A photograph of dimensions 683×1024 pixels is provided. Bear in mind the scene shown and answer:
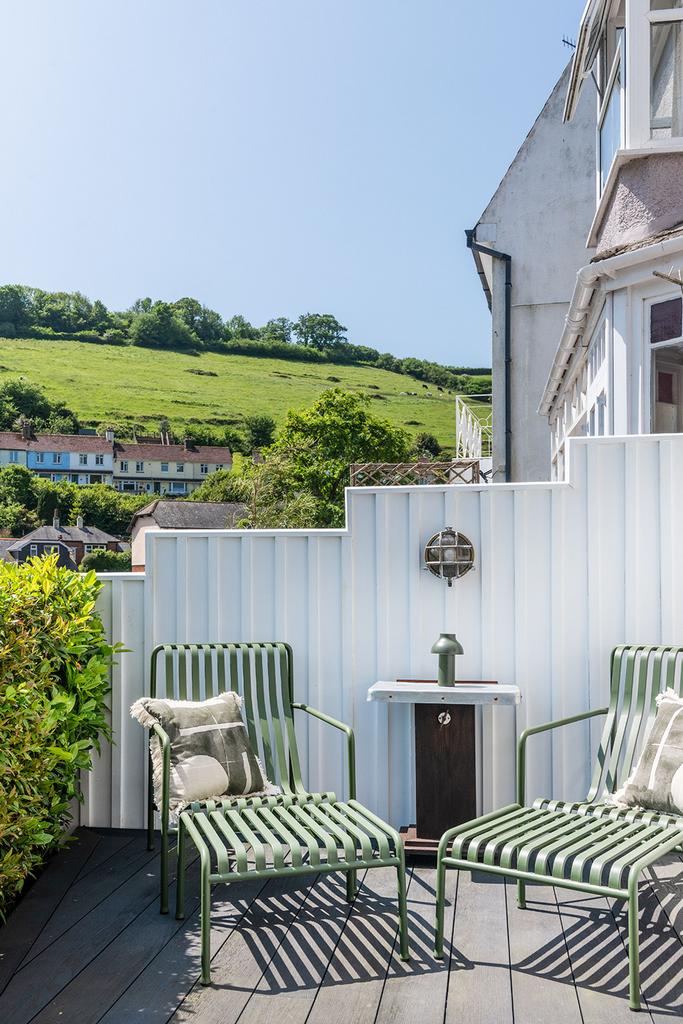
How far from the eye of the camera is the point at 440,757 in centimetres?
421

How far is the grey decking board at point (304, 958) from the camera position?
2893mm

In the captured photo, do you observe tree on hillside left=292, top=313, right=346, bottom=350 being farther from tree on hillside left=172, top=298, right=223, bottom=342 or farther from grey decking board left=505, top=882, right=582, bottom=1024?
grey decking board left=505, top=882, right=582, bottom=1024

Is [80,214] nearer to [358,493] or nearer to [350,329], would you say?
[350,329]

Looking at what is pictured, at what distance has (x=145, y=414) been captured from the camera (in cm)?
7175

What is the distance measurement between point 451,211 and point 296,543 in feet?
257

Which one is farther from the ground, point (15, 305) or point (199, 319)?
point (15, 305)

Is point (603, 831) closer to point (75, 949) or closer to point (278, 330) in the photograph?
point (75, 949)

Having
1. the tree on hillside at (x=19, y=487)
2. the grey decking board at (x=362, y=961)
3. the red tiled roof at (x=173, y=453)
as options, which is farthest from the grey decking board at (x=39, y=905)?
the tree on hillside at (x=19, y=487)

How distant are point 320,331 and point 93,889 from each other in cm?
7508

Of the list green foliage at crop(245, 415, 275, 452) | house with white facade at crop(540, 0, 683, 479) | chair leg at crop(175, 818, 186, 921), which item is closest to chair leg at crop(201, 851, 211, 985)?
chair leg at crop(175, 818, 186, 921)

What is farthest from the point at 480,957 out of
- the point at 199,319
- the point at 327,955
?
the point at 199,319

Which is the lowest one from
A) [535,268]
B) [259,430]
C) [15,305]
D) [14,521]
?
[14,521]

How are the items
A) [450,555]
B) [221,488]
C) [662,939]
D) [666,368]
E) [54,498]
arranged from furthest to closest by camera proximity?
1. [54,498]
2. [221,488]
3. [666,368]
4. [450,555]
5. [662,939]

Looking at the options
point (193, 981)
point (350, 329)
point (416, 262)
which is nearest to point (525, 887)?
point (193, 981)
